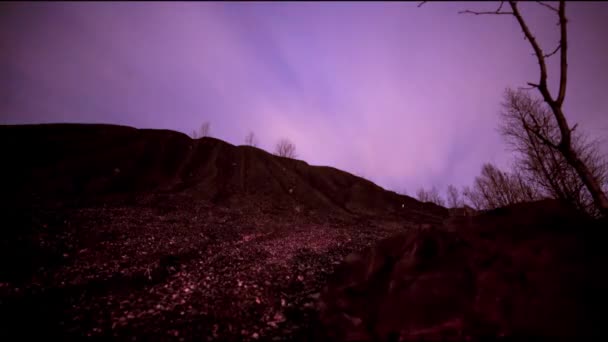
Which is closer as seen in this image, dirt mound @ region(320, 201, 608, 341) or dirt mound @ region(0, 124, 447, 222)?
dirt mound @ region(320, 201, 608, 341)

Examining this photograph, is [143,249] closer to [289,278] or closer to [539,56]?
[289,278]

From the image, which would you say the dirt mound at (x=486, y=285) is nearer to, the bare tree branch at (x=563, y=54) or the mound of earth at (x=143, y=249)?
the mound of earth at (x=143, y=249)

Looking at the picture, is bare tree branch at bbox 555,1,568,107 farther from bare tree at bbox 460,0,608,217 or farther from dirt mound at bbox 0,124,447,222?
dirt mound at bbox 0,124,447,222

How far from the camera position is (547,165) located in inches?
741

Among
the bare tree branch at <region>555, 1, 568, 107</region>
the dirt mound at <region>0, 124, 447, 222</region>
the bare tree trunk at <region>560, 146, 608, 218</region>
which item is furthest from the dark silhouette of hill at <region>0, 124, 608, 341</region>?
the dirt mound at <region>0, 124, 447, 222</region>

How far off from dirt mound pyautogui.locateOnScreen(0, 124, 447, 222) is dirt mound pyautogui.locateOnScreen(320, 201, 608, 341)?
68.7 ft

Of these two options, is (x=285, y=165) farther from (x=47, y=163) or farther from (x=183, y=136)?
(x=47, y=163)

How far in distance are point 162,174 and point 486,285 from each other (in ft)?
107

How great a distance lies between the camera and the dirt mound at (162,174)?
2144 centimetres

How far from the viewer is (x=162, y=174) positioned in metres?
29.4

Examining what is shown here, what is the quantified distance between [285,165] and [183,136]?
1959cm

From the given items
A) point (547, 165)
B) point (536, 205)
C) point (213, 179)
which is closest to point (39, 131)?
point (213, 179)

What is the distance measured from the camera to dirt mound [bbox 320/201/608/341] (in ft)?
13.5

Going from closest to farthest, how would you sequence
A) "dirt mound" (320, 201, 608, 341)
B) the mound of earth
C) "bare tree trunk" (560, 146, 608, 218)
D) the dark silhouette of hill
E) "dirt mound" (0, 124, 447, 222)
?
"dirt mound" (320, 201, 608, 341)
the dark silhouette of hill
"bare tree trunk" (560, 146, 608, 218)
the mound of earth
"dirt mound" (0, 124, 447, 222)
